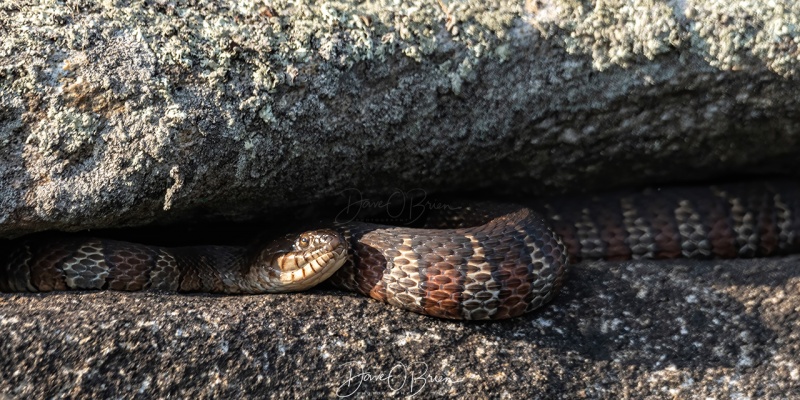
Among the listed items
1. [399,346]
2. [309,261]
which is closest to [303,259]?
[309,261]

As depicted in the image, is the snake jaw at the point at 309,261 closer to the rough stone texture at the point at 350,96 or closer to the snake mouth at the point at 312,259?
the snake mouth at the point at 312,259

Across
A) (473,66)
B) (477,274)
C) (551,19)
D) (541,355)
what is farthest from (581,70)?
(541,355)

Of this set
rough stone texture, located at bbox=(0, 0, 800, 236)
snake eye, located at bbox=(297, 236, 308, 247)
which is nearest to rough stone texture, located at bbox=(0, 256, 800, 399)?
A: snake eye, located at bbox=(297, 236, 308, 247)

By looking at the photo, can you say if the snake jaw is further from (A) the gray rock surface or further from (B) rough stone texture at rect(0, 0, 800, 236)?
(B) rough stone texture at rect(0, 0, 800, 236)

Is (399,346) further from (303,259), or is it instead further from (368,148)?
(368,148)

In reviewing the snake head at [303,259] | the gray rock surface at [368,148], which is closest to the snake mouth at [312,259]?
the snake head at [303,259]

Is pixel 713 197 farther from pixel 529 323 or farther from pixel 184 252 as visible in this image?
pixel 184 252
